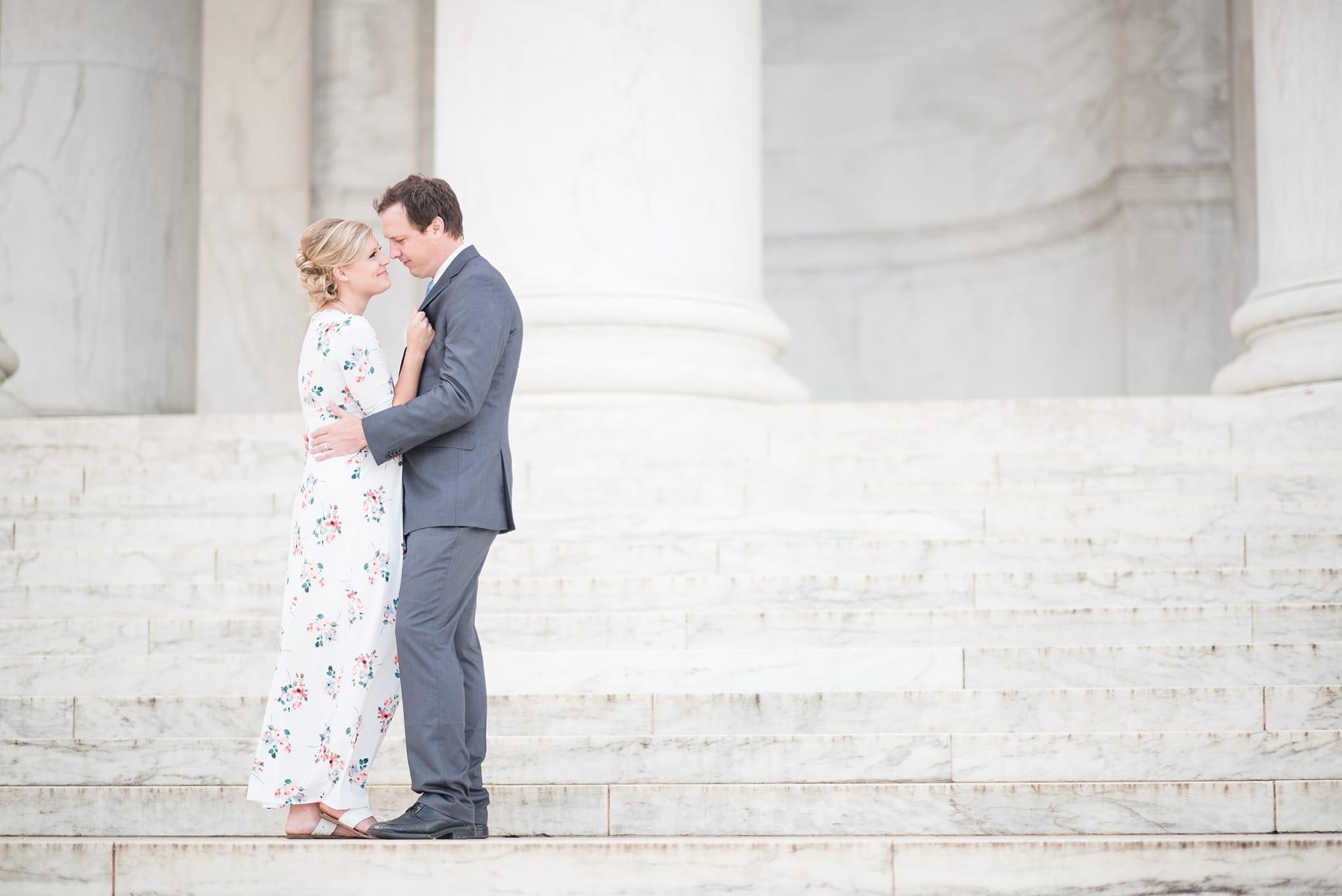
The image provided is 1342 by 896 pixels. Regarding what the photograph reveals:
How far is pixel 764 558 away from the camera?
1008cm

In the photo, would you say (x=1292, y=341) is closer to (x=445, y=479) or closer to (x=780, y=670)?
(x=780, y=670)

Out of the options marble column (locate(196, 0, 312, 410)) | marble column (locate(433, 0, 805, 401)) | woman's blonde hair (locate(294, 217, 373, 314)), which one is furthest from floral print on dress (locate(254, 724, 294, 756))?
marble column (locate(196, 0, 312, 410))

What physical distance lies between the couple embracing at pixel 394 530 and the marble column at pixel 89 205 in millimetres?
10665

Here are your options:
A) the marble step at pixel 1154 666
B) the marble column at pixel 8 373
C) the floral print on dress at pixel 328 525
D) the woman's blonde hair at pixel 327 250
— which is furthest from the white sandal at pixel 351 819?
the marble column at pixel 8 373

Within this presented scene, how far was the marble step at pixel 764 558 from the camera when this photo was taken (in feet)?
31.7

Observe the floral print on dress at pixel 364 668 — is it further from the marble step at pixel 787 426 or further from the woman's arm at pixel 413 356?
the marble step at pixel 787 426

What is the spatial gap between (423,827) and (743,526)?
14.6 feet

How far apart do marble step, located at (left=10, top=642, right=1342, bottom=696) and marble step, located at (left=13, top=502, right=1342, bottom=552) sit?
167cm

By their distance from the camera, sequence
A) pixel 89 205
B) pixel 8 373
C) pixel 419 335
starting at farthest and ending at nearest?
pixel 89 205
pixel 8 373
pixel 419 335

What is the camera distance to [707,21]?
14148 mm

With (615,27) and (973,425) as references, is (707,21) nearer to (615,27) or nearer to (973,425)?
(615,27)

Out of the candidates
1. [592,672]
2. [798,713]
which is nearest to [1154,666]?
[798,713]

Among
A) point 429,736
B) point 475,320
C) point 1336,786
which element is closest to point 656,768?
point 429,736

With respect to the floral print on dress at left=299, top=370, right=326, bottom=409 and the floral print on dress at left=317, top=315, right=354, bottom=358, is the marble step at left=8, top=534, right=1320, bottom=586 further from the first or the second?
the floral print on dress at left=317, top=315, right=354, bottom=358
